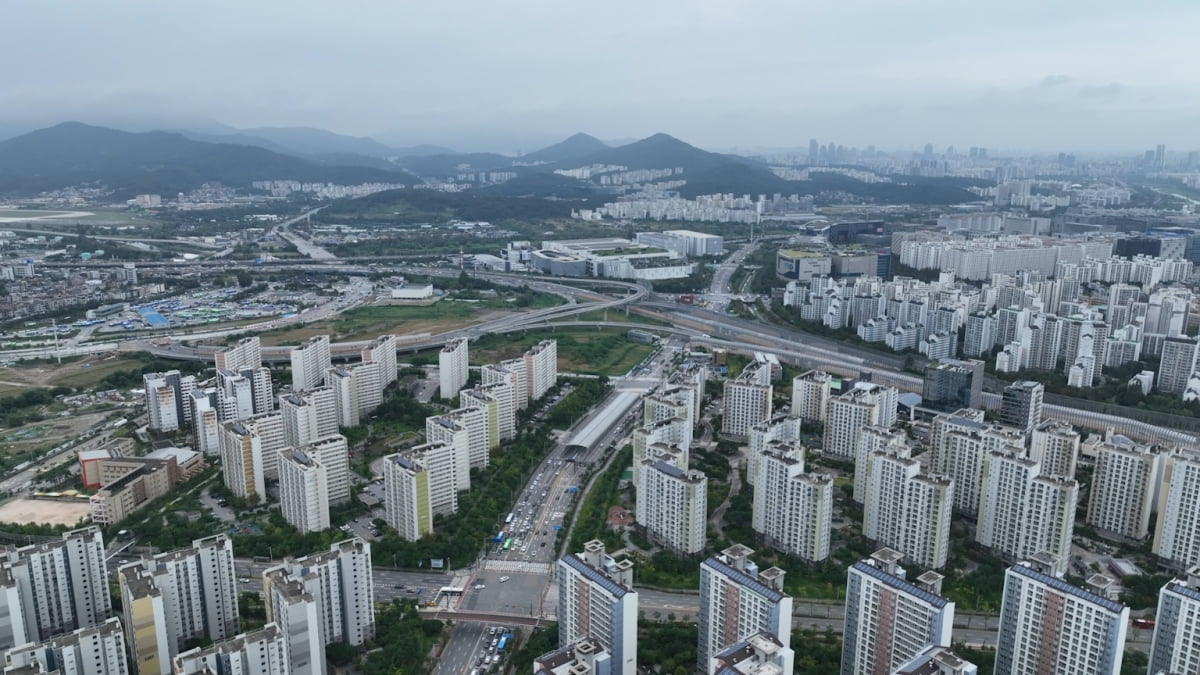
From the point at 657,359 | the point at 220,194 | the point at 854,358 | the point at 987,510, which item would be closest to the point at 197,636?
the point at 987,510

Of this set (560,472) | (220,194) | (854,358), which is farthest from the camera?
(220,194)

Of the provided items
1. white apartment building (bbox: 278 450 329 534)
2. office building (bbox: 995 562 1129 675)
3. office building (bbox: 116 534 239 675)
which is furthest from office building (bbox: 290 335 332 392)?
office building (bbox: 995 562 1129 675)

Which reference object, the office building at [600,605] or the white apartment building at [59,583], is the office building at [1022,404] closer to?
the office building at [600,605]

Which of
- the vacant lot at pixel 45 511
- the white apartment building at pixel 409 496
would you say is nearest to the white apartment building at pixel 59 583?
the vacant lot at pixel 45 511

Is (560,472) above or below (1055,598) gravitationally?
below

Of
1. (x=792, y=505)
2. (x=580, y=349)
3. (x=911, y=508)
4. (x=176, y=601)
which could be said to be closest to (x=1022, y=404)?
(x=911, y=508)

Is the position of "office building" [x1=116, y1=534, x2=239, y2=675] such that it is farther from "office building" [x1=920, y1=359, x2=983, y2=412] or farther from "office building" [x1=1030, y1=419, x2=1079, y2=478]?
"office building" [x1=920, y1=359, x2=983, y2=412]

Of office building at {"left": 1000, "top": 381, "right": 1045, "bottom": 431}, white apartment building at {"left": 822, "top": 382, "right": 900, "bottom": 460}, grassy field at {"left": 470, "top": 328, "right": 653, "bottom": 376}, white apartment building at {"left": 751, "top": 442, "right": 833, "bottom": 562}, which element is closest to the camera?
white apartment building at {"left": 751, "top": 442, "right": 833, "bottom": 562}

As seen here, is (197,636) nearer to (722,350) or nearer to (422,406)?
(422,406)
